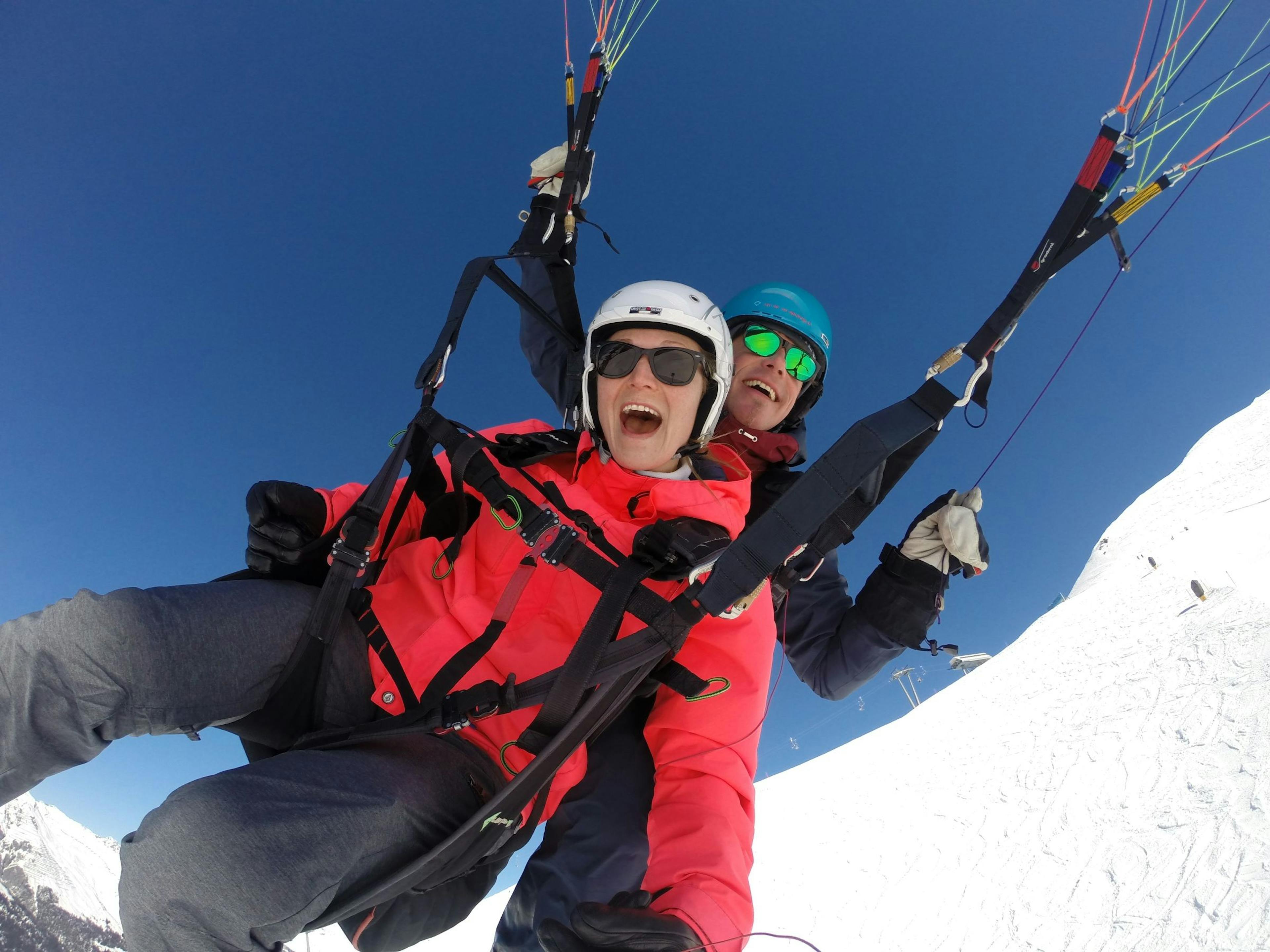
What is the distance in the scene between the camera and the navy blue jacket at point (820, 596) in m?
3.73

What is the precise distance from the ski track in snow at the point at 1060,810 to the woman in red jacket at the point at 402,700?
54 centimetres

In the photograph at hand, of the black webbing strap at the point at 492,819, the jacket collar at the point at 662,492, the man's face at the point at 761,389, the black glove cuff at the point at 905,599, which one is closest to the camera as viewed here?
the black webbing strap at the point at 492,819

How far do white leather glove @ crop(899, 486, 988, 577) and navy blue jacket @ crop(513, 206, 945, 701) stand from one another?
92mm

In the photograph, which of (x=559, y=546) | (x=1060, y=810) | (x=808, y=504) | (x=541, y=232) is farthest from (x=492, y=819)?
(x=1060, y=810)

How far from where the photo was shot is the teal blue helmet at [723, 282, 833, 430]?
4445mm

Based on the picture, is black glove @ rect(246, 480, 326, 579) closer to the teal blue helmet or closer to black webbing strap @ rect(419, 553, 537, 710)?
black webbing strap @ rect(419, 553, 537, 710)

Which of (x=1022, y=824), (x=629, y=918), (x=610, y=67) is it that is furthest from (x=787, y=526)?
(x=1022, y=824)

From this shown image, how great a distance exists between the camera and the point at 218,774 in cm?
173

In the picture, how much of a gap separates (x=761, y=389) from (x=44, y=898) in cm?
1070

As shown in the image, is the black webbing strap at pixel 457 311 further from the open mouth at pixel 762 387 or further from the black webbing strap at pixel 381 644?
the open mouth at pixel 762 387

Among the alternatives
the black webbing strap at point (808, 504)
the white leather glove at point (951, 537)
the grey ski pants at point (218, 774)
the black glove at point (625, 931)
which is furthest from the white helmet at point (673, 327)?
the black glove at point (625, 931)

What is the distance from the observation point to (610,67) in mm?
3260

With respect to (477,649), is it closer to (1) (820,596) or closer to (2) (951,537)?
(2) (951,537)

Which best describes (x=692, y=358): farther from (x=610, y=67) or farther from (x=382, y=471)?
(x=610, y=67)
